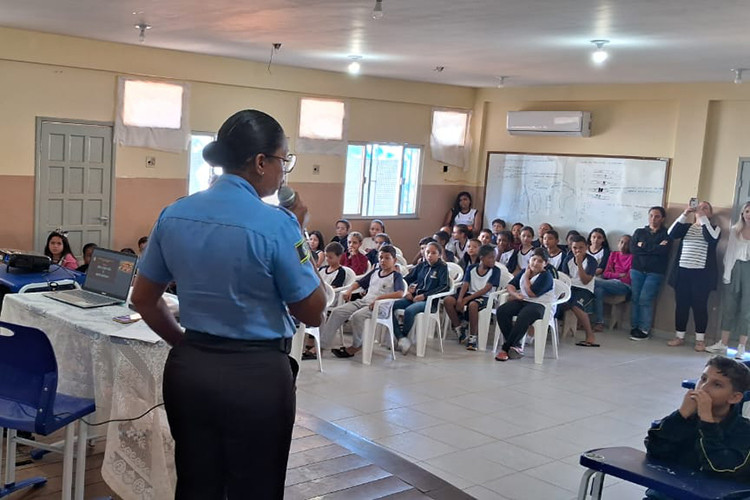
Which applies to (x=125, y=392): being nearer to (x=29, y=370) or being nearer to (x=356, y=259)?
(x=29, y=370)

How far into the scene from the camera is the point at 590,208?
→ 9305 millimetres

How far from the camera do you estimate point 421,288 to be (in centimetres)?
707

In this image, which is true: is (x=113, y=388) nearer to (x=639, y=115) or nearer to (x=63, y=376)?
(x=63, y=376)

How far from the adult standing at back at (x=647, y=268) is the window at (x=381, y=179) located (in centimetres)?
317

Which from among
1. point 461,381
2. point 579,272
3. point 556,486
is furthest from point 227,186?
point 579,272

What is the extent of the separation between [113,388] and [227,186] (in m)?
1.60

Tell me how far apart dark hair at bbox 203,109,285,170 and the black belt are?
1.34ft

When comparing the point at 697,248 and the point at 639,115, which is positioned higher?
the point at 639,115

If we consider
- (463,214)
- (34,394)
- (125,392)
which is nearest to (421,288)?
(463,214)

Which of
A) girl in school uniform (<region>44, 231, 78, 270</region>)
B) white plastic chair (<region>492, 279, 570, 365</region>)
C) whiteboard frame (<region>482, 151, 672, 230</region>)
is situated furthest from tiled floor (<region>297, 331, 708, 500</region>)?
girl in school uniform (<region>44, 231, 78, 270</region>)

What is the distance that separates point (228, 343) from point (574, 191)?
818 centimetres

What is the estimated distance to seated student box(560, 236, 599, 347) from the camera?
25.7ft

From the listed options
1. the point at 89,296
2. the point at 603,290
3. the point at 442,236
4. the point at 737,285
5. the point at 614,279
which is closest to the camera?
the point at 89,296

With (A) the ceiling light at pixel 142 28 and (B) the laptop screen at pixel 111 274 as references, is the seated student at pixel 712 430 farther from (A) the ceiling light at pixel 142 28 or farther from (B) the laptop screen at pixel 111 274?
(A) the ceiling light at pixel 142 28
